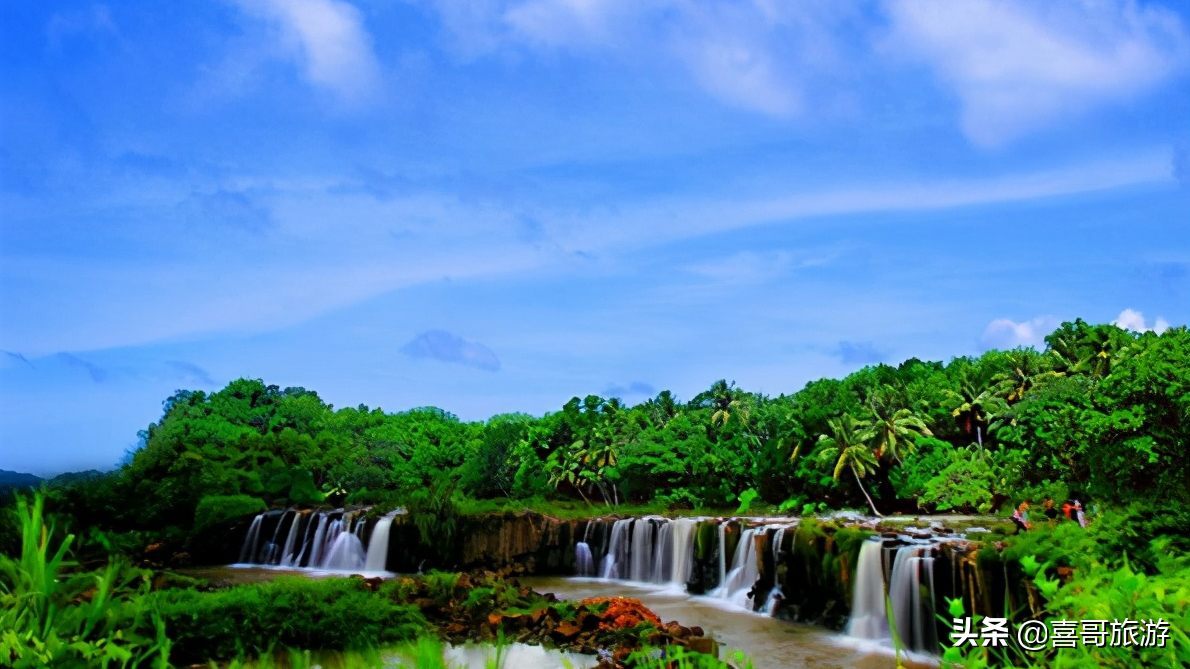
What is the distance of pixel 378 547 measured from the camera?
21250mm

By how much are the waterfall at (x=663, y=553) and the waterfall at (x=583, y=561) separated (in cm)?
173

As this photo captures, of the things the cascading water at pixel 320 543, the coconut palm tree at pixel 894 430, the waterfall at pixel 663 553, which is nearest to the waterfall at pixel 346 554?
the cascading water at pixel 320 543

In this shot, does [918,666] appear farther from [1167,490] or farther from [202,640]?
[202,640]

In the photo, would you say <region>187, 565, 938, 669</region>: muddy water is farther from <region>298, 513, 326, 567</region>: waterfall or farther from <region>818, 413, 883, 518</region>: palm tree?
<region>818, 413, 883, 518</region>: palm tree

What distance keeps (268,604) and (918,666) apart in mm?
8201

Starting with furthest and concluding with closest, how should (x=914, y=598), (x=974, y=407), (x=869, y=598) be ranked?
(x=974, y=407)
(x=869, y=598)
(x=914, y=598)

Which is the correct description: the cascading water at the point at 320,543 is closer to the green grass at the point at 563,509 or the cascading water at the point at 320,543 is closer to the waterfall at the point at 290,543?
the waterfall at the point at 290,543

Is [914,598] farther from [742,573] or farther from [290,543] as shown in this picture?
[290,543]

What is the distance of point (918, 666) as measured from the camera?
11688 mm

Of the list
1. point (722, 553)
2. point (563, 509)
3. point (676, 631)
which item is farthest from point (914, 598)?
point (563, 509)

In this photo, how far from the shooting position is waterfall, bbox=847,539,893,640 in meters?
13.6

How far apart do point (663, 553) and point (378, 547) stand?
23.1 ft

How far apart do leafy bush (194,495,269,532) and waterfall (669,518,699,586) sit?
11509 millimetres

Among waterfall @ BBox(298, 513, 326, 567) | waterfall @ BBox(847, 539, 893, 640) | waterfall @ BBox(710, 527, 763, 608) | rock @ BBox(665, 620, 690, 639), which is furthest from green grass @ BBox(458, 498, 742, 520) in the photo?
rock @ BBox(665, 620, 690, 639)
